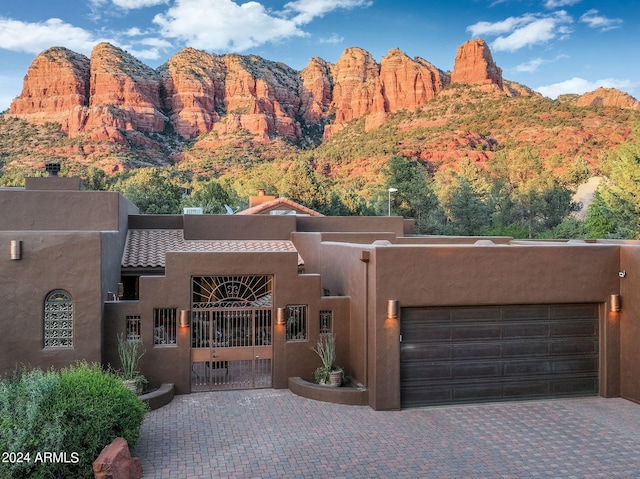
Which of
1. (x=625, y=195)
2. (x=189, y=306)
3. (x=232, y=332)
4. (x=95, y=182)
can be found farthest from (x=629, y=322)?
(x=95, y=182)

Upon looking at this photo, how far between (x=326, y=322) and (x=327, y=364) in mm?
1036

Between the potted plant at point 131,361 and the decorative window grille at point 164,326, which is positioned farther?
the decorative window grille at point 164,326

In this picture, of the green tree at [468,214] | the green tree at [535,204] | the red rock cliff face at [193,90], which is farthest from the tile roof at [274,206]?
the red rock cliff face at [193,90]

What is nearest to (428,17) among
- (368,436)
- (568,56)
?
(568,56)

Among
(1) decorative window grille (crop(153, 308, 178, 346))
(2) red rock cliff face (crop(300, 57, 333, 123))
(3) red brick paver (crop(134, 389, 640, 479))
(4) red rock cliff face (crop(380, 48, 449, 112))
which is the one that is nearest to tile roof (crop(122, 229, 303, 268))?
(1) decorative window grille (crop(153, 308, 178, 346))

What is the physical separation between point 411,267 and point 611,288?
15.1ft

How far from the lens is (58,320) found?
10266 mm

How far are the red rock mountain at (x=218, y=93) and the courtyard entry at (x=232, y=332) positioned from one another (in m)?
75.4

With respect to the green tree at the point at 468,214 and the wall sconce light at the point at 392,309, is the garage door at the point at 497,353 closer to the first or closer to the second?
the wall sconce light at the point at 392,309

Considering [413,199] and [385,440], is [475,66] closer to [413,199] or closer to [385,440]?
[413,199]

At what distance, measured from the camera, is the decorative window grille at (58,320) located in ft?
33.6

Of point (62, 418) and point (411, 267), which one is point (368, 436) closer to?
point (411, 267)

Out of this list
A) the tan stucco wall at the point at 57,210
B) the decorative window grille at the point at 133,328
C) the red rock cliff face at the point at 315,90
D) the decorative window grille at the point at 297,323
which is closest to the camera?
the decorative window grille at the point at 133,328

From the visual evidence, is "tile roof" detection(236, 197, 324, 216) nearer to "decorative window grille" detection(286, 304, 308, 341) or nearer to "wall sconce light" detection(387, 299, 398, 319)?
"decorative window grille" detection(286, 304, 308, 341)
